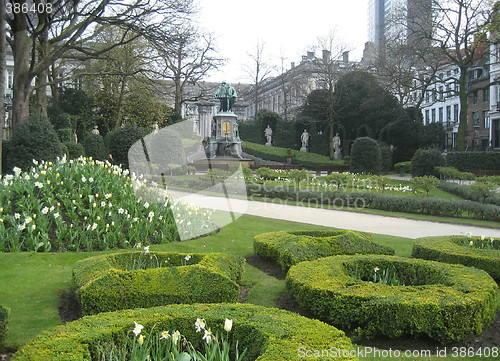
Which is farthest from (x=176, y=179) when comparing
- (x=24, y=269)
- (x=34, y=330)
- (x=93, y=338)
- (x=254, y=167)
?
(x=93, y=338)

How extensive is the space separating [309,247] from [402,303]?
9.03 ft

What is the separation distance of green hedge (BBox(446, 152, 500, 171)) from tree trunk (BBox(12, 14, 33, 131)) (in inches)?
962

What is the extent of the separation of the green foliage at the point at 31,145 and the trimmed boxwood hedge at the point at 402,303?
11.0m

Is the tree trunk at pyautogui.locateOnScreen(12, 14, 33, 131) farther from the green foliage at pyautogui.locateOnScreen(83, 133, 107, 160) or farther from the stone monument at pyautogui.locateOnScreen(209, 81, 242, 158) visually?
the stone monument at pyautogui.locateOnScreen(209, 81, 242, 158)

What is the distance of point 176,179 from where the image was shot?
23.0 meters

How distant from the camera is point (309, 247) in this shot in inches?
287

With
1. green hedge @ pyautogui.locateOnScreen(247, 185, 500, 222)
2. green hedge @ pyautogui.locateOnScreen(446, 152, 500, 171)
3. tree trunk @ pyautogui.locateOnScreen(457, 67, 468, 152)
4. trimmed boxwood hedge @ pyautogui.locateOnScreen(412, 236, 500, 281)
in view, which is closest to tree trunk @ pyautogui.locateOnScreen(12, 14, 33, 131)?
green hedge @ pyautogui.locateOnScreen(247, 185, 500, 222)

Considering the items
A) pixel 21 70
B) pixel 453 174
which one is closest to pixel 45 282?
pixel 21 70

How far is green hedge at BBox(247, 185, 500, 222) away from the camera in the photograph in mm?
14555

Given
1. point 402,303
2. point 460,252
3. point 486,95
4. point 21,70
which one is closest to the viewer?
point 402,303

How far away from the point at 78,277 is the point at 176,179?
17.7 m

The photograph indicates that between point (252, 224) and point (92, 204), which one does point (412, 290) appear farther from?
point (252, 224)

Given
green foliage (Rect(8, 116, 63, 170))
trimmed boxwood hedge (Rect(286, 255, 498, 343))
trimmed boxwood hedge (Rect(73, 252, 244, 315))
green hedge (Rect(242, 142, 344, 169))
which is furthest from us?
green hedge (Rect(242, 142, 344, 169))

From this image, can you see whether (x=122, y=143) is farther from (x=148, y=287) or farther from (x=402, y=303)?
(x=402, y=303)
